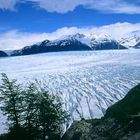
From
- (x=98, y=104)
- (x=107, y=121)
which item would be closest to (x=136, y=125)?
(x=107, y=121)

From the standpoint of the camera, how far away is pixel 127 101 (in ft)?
132

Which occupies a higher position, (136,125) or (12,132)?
(136,125)

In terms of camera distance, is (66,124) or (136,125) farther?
(66,124)

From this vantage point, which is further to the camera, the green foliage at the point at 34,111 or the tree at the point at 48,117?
the tree at the point at 48,117

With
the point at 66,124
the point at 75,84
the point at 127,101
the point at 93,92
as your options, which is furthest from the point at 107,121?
the point at 75,84

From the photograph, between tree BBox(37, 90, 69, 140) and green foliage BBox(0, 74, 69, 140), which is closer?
green foliage BBox(0, 74, 69, 140)

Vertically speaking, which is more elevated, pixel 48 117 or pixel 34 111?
pixel 34 111

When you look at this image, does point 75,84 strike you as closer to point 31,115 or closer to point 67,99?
point 67,99

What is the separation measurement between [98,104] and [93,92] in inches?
500

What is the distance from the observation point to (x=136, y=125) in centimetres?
2842

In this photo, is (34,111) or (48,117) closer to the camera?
(48,117)

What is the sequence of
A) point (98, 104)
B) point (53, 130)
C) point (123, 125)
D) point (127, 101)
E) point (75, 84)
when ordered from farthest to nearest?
1. point (75, 84)
2. point (98, 104)
3. point (53, 130)
4. point (127, 101)
5. point (123, 125)

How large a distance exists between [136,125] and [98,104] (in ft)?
126

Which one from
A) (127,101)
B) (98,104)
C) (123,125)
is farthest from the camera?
(98,104)
